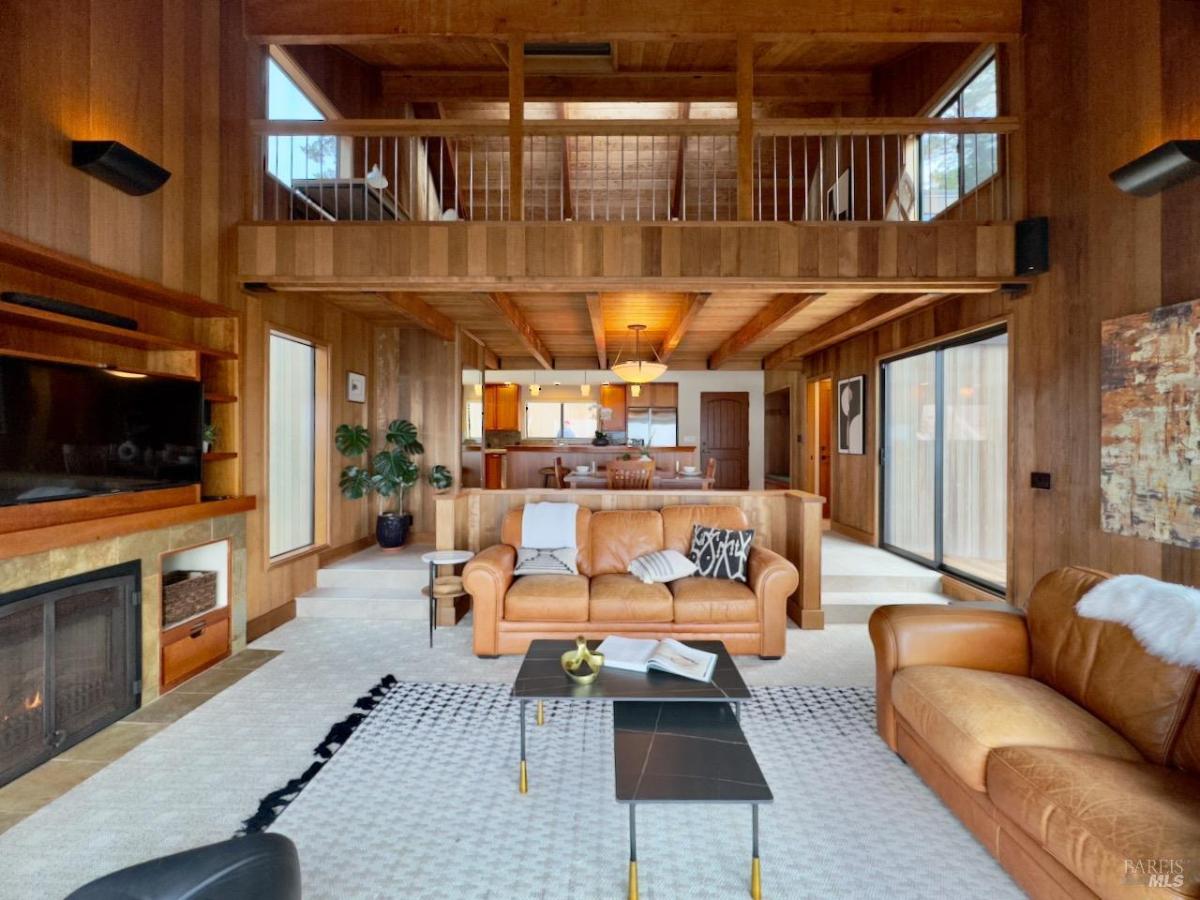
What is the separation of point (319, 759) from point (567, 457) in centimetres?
614

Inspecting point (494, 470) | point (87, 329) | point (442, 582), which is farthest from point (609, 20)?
point (494, 470)

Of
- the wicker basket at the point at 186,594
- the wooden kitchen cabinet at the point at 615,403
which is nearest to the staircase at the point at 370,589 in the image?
the wicker basket at the point at 186,594

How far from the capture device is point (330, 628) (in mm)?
4227

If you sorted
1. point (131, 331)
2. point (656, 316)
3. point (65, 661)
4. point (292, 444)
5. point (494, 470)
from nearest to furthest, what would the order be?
1. point (65, 661)
2. point (131, 331)
3. point (292, 444)
4. point (656, 316)
5. point (494, 470)

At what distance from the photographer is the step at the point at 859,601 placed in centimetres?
443

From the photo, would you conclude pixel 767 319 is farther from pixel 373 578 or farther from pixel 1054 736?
pixel 1054 736

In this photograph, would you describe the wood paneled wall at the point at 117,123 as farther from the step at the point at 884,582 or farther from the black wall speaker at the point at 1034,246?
the black wall speaker at the point at 1034,246

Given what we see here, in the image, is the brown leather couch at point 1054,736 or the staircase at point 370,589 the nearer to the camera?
the brown leather couch at point 1054,736

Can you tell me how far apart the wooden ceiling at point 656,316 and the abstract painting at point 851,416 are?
0.61 meters

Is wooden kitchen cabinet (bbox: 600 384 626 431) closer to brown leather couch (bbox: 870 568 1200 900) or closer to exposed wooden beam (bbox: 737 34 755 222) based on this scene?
exposed wooden beam (bbox: 737 34 755 222)

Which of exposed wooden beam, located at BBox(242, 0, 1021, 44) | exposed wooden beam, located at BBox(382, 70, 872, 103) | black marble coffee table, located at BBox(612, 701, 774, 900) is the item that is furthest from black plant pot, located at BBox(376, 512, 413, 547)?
exposed wooden beam, located at BBox(382, 70, 872, 103)

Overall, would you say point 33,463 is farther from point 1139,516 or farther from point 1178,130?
point 1178,130

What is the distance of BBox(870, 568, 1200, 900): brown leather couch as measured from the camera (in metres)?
1.42

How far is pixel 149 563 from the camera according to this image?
3072 millimetres
